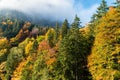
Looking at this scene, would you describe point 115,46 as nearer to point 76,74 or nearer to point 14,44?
point 76,74

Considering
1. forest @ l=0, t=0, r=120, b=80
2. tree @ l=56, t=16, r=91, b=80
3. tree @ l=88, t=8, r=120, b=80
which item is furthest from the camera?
tree @ l=56, t=16, r=91, b=80

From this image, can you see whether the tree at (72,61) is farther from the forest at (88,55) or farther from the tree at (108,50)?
the tree at (108,50)

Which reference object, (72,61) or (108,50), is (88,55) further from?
(108,50)

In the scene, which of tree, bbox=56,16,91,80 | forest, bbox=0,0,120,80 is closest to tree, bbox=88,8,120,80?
forest, bbox=0,0,120,80

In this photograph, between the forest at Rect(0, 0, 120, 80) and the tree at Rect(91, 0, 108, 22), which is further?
the tree at Rect(91, 0, 108, 22)

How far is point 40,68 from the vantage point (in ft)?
280

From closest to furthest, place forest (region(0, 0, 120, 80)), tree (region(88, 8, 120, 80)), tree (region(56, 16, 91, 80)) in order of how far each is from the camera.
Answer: tree (region(88, 8, 120, 80)) → forest (region(0, 0, 120, 80)) → tree (region(56, 16, 91, 80))

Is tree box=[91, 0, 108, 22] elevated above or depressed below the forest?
above

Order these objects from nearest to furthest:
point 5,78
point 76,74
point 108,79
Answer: point 108,79 < point 76,74 < point 5,78

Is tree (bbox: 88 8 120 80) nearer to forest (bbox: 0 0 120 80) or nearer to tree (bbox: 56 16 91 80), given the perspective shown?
forest (bbox: 0 0 120 80)

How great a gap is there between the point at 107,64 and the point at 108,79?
2.88m

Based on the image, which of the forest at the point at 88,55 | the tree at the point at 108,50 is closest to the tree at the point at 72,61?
the forest at the point at 88,55

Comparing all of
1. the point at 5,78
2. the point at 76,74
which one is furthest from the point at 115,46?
the point at 5,78

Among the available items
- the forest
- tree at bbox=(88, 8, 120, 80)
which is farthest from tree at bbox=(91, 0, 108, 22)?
tree at bbox=(88, 8, 120, 80)
